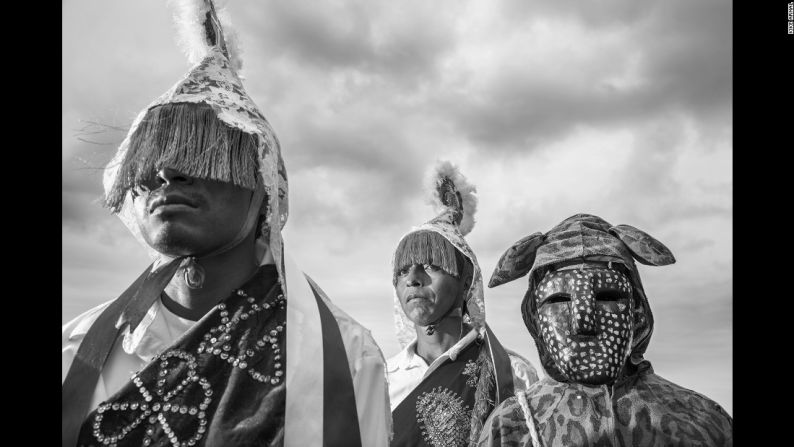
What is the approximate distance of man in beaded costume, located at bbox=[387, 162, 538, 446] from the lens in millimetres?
5250

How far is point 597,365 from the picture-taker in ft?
10.2

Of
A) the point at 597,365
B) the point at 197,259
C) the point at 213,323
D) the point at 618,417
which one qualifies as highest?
the point at 197,259

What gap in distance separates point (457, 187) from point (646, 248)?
3.33 metres

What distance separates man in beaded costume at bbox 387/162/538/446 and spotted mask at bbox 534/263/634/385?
2003mm

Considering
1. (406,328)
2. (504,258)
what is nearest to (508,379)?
(406,328)

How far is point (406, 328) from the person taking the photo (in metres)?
6.33

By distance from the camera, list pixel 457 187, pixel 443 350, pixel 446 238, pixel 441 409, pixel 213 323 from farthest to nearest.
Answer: pixel 457 187, pixel 446 238, pixel 443 350, pixel 441 409, pixel 213 323

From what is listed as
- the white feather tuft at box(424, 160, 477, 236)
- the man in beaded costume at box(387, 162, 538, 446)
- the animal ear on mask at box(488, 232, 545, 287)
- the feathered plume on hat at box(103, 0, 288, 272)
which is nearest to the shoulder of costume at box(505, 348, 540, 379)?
the man in beaded costume at box(387, 162, 538, 446)

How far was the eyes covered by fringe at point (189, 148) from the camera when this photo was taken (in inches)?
116

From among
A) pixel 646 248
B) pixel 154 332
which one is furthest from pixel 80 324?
pixel 646 248

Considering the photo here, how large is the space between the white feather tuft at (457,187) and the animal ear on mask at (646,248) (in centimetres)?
314

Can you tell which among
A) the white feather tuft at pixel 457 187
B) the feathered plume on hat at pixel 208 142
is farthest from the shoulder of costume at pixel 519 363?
the feathered plume on hat at pixel 208 142

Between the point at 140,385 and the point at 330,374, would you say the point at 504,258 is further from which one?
the point at 140,385

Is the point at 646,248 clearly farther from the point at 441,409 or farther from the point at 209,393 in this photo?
the point at 441,409
